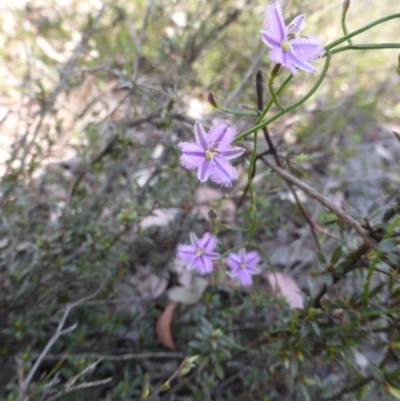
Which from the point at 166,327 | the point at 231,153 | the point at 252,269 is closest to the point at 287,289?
the point at 252,269

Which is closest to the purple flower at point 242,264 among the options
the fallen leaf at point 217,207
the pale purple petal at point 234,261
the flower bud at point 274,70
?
the pale purple petal at point 234,261

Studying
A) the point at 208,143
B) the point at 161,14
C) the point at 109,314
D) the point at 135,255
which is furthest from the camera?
the point at 161,14

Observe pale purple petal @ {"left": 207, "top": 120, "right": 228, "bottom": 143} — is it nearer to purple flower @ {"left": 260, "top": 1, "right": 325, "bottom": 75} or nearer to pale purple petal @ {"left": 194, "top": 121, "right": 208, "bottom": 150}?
pale purple petal @ {"left": 194, "top": 121, "right": 208, "bottom": 150}

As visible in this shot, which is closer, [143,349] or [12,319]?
[12,319]

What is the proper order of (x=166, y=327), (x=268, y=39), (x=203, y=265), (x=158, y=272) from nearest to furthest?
(x=268, y=39)
(x=203, y=265)
(x=166, y=327)
(x=158, y=272)

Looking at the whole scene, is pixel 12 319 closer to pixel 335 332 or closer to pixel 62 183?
pixel 62 183

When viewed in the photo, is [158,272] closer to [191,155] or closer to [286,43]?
[191,155]

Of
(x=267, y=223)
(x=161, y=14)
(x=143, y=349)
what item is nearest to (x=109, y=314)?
(x=143, y=349)
